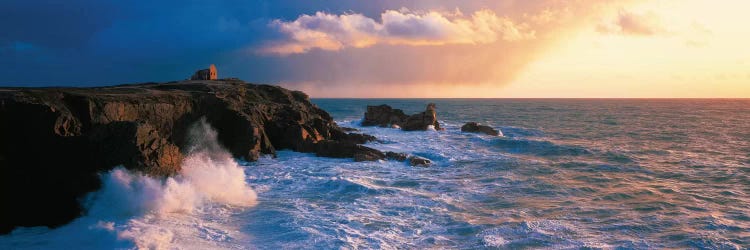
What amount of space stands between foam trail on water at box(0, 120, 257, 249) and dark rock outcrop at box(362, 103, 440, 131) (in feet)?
100

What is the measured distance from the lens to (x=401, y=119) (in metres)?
51.8

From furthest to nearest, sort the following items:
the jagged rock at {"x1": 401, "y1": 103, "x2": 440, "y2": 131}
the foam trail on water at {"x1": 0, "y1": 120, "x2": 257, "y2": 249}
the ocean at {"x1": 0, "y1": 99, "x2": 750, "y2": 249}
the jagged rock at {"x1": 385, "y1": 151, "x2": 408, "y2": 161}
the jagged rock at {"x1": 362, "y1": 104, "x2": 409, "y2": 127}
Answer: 1. the jagged rock at {"x1": 362, "y1": 104, "x2": 409, "y2": 127}
2. the jagged rock at {"x1": 401, "y1": 103, "x2": 440, "y2": 131}
3. the jagged rock at {"x1": 385, "y1": 151, "x2": 408, "y2": 161}
4. the ocean at {"x1": 0, "y1": 99, "x2": 750, "y2": 249}
5. the foam trail on water at {"x1": 0, "y1": 120, "x2": 257, "y2": 249}

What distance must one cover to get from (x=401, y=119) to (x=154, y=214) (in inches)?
1555

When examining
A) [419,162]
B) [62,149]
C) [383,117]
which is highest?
[62,149]

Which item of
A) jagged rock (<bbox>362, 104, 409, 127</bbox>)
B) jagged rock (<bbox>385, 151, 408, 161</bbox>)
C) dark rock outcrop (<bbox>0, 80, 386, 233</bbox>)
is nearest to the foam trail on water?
dark rock outcrop (<bbox>0, 80, 386, 233</bbox>)

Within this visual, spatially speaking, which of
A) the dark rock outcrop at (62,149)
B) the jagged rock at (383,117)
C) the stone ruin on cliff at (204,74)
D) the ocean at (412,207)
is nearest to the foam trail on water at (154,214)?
the ocean at (412,207)

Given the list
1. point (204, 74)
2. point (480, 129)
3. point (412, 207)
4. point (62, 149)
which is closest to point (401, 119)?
point (480, 129)

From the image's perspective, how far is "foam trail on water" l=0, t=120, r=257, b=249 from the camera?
11.6 metres

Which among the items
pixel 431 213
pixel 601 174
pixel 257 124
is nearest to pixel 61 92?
pixel 257 124

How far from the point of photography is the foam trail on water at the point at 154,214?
11.6 m

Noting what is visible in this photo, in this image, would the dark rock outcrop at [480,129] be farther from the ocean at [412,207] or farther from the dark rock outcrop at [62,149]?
the dark rock outcrop at [62,149]

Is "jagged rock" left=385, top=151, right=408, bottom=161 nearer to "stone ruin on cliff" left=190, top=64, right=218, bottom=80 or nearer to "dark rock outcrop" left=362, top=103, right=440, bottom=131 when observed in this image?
"dark rock outcrop" left=362, top=103, right=440, bottom=131

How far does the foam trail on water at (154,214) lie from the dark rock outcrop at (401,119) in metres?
30.5

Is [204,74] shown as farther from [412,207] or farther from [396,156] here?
[412,207]
